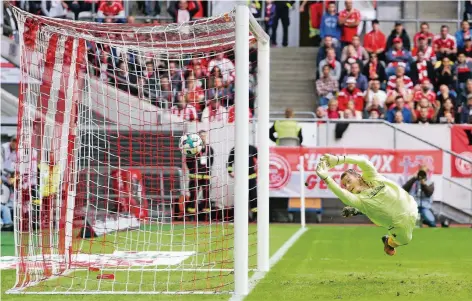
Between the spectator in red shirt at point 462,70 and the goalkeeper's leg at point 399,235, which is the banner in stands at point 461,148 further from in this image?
the goalkeeper's leg at point 399,235

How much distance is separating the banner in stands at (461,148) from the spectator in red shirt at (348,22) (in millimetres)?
4476

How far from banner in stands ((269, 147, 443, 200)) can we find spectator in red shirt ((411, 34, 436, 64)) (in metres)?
3.99

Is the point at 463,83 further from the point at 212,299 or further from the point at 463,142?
the point at 212,299

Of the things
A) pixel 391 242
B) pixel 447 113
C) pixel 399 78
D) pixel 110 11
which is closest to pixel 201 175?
pixel 391 242

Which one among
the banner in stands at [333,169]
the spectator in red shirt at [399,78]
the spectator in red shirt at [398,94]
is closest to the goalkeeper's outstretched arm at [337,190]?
the banner in stands at [333,169]

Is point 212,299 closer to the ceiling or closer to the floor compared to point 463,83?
closer to the floor

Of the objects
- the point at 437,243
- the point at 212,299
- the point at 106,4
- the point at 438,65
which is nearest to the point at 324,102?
the point at 438,65

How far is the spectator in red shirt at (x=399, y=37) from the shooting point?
2680 cm

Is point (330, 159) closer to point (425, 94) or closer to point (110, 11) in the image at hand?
point (425, 94)

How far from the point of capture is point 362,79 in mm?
25875

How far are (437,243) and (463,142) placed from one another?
6485 mm

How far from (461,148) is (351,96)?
3188 millimetres

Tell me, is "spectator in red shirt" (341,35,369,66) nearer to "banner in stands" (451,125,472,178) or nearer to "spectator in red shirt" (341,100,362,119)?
"spectator in red shirt" (341,100,362,119)

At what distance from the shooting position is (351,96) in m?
25.6
